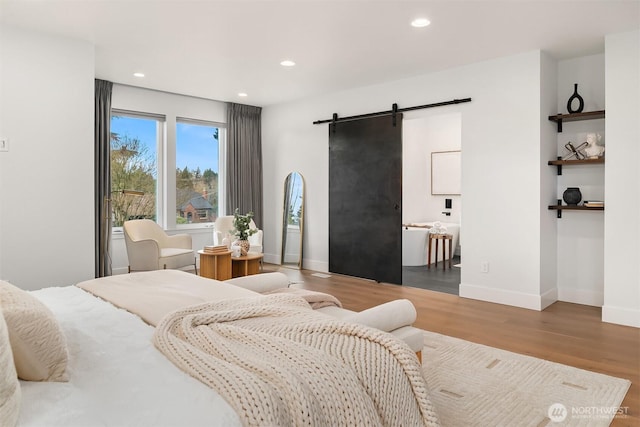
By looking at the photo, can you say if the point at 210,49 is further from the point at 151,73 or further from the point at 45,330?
the point at 45,330

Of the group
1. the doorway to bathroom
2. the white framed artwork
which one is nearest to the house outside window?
the doorway to bathroom

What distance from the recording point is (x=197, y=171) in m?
6.61

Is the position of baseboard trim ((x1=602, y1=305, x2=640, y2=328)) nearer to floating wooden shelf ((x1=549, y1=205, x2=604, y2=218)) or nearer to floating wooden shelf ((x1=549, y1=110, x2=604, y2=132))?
floating wooden shelf ((x1=549, y1=205, x2=604, y2=218))

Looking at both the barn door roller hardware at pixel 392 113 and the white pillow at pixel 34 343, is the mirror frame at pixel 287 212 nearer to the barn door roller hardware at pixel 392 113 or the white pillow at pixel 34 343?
the barn door roller hardware at pixel 392 113

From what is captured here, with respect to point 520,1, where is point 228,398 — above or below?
below

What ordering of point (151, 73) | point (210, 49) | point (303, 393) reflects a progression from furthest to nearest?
point (151, 73) → point (210, 49) → point (303, 393)

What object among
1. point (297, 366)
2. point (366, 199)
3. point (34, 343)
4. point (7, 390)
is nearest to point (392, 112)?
point (366, 199)

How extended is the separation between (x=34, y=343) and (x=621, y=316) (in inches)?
168

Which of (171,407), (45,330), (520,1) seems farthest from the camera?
(520,1)

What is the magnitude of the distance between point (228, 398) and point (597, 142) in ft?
14.5

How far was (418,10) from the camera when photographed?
335 centimetres

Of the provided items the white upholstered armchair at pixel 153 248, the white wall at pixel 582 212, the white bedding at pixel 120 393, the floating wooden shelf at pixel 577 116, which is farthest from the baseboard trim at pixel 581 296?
the white bedding at pixel 120 393

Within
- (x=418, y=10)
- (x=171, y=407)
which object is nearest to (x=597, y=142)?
(x=418, y=10)

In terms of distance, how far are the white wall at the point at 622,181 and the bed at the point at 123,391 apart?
10.4 ft
